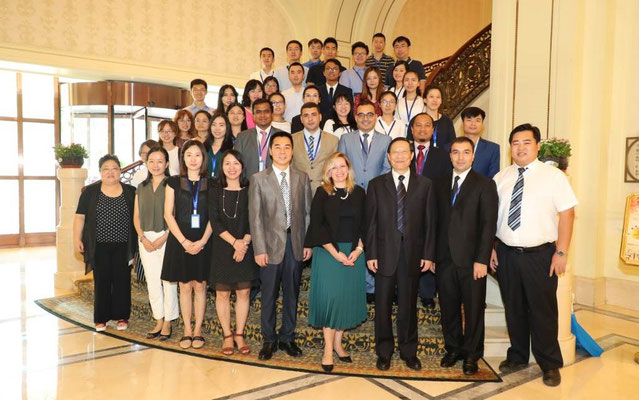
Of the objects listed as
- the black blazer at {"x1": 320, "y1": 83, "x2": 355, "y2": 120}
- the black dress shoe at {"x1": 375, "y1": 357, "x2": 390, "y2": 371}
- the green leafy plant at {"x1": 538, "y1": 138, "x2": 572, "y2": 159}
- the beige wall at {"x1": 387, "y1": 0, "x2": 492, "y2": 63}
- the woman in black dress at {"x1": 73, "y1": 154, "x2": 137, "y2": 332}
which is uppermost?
the beige wall at {"x1": 387, "y1": 0, "x2": 492, "y2": 63}

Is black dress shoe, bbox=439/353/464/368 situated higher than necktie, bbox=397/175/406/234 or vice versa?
necktie, bbox=397/175/406/234

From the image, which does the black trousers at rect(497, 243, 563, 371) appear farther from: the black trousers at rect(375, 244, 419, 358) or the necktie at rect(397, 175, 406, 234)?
the necktie at rect(397, 175, 406, 234)

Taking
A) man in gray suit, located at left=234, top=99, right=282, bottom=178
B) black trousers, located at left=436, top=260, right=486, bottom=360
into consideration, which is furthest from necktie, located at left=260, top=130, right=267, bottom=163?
black trousers, located at left=436, top=260, right=486, bottom=360

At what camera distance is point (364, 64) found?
6172 millimetres

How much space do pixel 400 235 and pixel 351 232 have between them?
363 millimetres

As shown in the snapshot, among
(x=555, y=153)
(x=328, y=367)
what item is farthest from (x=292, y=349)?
(x=555, y=153)

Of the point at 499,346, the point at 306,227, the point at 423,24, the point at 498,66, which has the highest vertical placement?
→ the point at 423,24

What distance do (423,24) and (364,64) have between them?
8.67 metres

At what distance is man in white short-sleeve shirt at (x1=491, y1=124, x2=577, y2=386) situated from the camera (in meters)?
3.42

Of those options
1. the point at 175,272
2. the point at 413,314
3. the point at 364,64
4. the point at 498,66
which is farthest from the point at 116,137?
the point at 413,314

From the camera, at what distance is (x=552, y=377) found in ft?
11.4

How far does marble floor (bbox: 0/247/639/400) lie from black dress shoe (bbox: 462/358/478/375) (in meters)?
0.15

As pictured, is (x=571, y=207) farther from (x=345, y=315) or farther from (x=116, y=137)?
(x=116, y=137)

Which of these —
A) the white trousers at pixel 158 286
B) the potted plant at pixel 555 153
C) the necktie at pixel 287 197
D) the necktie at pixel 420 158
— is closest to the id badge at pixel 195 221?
the white trousers at pixel 158 286
